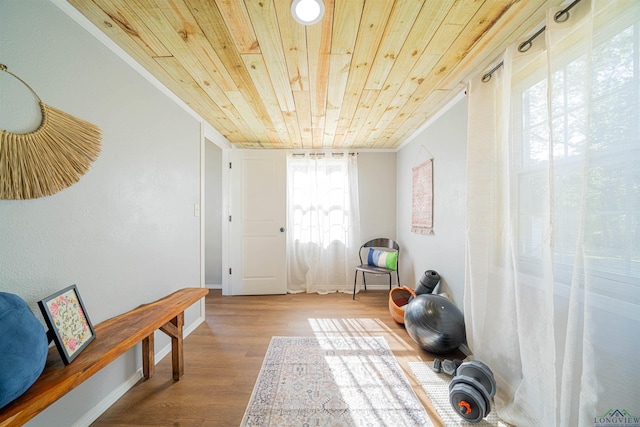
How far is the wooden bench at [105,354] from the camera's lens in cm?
74

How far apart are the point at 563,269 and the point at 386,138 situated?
2.40 metres

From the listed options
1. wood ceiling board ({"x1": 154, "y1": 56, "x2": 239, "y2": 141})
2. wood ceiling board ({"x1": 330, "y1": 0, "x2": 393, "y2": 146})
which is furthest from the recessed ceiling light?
wood ceiling board ({"x1": 154, "y1": 56, "x2": 239, "y2": 141})

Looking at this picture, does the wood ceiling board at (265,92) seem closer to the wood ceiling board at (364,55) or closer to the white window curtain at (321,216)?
the wood ceiling board at (364,55)

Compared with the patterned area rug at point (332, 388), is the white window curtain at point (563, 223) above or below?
above

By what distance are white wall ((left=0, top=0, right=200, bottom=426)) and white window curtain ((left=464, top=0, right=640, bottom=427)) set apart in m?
2.37

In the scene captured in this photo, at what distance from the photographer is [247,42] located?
4.32 feet

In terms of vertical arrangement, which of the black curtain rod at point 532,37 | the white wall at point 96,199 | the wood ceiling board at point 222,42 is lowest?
the white wall at point 96,199

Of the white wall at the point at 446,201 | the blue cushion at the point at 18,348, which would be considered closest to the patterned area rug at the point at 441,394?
the white wall at the point at 446,201

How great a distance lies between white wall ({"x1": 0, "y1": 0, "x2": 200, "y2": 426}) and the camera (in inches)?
37.8

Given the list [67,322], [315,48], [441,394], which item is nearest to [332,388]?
[441,394]

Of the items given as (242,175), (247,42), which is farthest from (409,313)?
(242,175)

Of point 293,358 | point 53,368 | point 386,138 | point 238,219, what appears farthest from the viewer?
point 238,219

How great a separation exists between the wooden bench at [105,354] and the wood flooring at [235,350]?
6.4 inches

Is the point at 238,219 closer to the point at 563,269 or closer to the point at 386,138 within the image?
the point at 386,138
